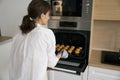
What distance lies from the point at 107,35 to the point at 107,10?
457mm

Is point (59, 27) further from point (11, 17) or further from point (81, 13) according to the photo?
point (11, 17)

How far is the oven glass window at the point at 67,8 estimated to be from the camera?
1.53m

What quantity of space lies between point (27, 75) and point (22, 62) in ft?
0.37

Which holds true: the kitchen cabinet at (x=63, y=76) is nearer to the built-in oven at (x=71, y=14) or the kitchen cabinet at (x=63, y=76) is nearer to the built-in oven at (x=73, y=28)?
the built-in oven at (x=73, y=28)

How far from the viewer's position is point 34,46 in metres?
1.08

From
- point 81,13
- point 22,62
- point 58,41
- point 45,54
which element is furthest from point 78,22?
point 22,62

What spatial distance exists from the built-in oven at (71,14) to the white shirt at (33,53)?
484mm

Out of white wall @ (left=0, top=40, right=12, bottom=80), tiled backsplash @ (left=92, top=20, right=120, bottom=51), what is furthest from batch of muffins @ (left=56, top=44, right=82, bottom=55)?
white wall @ (left=0, top=40, right=12, bottom=80)

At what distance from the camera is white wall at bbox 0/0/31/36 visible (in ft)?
5.55

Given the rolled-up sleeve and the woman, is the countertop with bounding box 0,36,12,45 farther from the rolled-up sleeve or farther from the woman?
the rolled-up sleeve

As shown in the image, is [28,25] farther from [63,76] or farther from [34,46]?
[63,76]

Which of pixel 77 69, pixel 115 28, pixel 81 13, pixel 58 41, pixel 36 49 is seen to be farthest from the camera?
pixel 115 28

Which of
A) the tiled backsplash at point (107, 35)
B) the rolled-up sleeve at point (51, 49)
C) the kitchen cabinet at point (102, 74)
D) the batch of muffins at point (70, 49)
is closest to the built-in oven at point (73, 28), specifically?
the batch of muffins at point (70, 49)

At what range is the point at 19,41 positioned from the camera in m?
1.15
